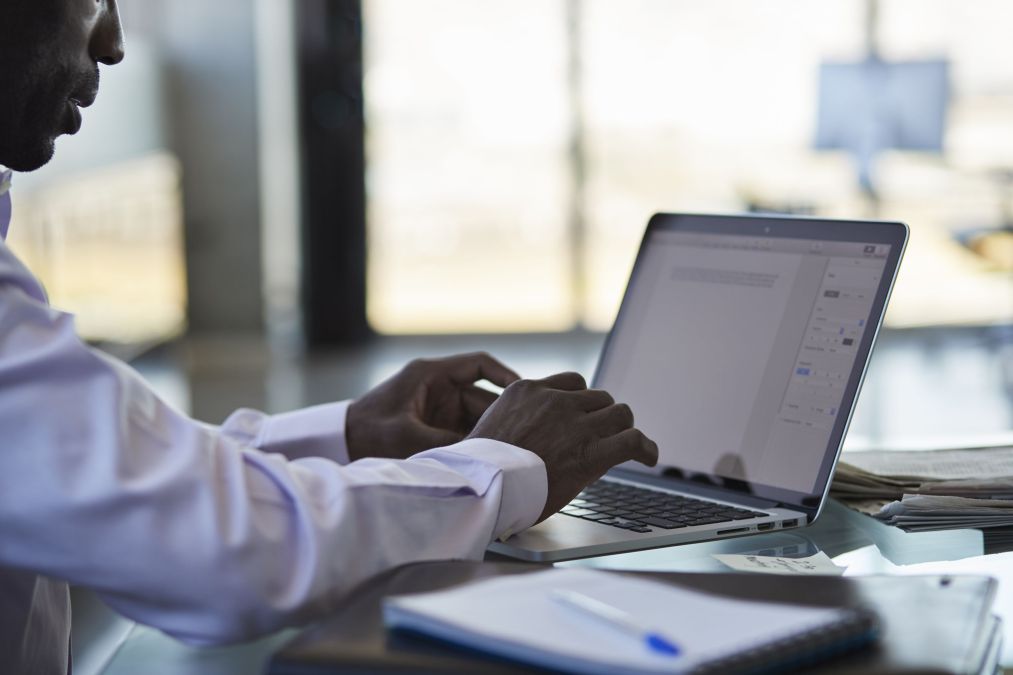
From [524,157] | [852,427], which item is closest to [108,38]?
[852,427]

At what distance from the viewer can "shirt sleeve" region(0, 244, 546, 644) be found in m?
0.71

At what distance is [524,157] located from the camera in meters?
6.05

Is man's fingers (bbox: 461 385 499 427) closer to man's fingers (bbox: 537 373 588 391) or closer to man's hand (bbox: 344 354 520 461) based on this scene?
man's hand (bbox: 344 354 520 461)

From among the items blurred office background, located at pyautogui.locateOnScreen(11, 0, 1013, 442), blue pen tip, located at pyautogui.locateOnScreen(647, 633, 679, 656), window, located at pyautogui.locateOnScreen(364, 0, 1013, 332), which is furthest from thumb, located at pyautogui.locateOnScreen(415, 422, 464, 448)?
window, located at pyautogui.locateOnScreen(364, 0, 1013, 332)

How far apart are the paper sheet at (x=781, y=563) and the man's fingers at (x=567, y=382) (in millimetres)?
173

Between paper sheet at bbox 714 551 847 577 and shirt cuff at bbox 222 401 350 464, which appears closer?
paper sheet at bbox 714 551 847 577

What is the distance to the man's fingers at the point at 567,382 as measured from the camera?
98 cm

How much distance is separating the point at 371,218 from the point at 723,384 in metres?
4.84

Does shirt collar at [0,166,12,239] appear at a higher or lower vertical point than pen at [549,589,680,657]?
higher

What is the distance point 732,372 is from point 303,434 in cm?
43

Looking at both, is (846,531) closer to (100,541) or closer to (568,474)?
(568,474)

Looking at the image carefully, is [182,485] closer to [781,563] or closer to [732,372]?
[781,563]

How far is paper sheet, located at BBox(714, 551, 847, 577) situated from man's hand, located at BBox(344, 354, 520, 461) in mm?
299

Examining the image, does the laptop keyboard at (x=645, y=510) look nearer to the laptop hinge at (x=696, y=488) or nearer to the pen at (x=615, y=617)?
the laptop hinge at (x=696, y=488)
